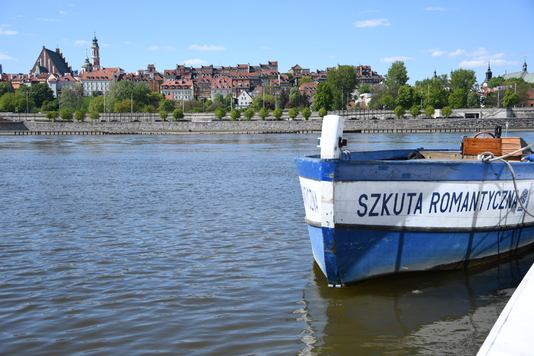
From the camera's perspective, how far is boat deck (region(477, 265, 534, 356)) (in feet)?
16.0

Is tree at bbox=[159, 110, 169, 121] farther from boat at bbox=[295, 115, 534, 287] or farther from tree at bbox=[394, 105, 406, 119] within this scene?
boat at bbox=[295, 115, 534, 287]

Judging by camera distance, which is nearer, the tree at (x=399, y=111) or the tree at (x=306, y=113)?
the tree at (x=306, y=113)

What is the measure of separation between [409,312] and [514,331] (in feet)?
8.30

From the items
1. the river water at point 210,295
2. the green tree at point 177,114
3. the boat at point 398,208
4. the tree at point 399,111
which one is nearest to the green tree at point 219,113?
the green tree at point 177,114

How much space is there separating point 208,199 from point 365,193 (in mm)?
11839

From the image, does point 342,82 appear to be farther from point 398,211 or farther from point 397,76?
point 398,211

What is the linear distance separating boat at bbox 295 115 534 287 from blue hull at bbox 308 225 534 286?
0.01m

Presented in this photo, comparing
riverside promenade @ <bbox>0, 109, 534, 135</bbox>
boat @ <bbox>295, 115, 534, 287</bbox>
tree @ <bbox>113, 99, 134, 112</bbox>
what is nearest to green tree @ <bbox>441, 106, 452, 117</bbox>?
riverside promenade @ <bbox>0, 109, 534, 135</bbox>

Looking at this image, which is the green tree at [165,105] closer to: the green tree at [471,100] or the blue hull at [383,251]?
the green tree at [471,100]

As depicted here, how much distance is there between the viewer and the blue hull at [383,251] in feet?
27.3

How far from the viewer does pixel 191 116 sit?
144375 millimetres

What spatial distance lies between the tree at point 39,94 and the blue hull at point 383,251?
17978 centimetres

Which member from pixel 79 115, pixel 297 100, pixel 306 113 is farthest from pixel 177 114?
pixel 297 100

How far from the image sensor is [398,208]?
27.2 ft
